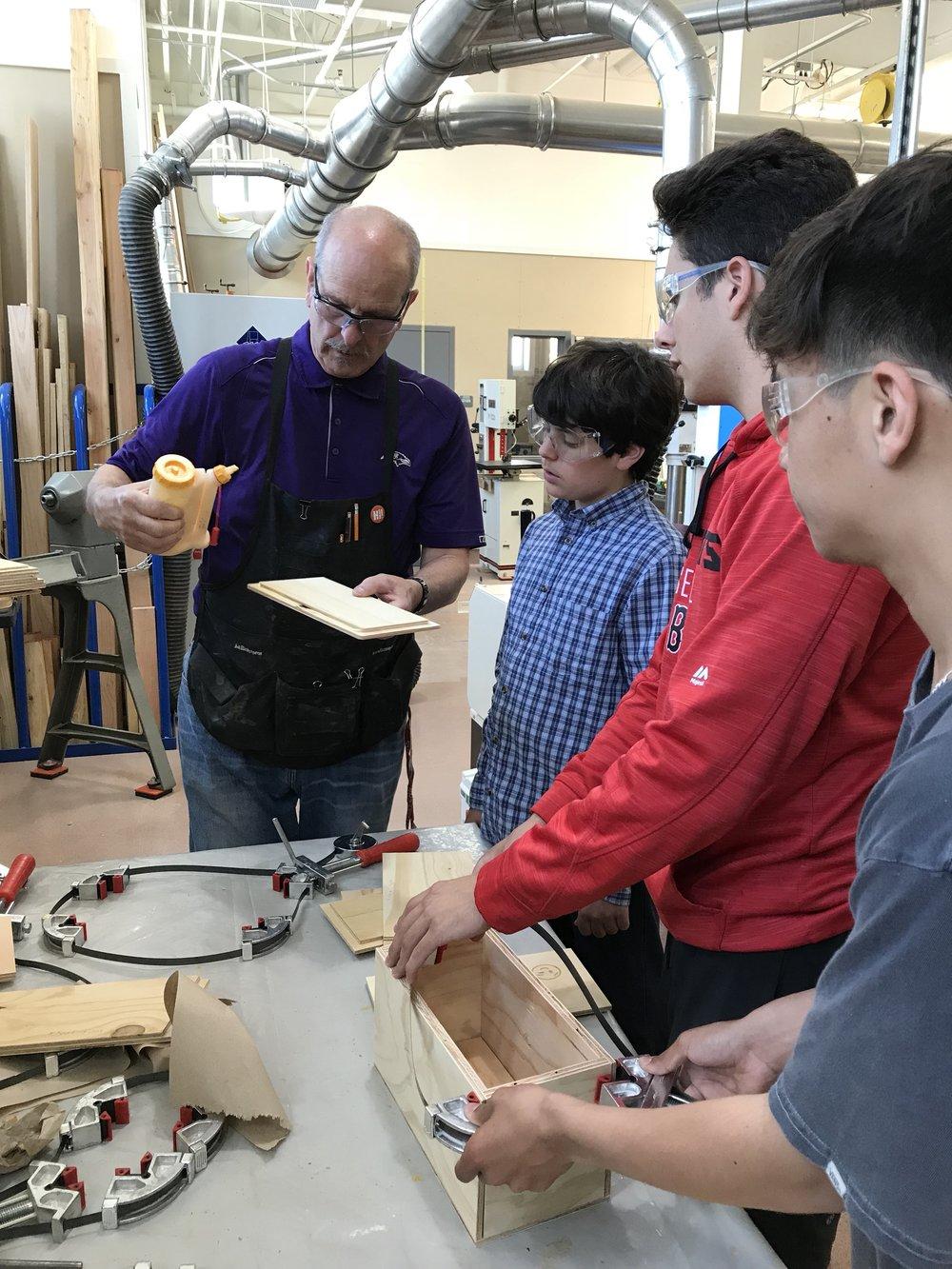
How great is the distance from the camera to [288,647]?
169cm

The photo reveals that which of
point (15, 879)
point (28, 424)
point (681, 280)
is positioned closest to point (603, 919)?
A: point (15, 879)

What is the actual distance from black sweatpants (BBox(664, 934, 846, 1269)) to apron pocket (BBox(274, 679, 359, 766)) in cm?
82

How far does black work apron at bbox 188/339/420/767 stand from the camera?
169 centimetres

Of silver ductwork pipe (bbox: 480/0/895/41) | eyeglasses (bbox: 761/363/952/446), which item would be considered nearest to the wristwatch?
eyeglasses (bbox: 761/363/952/446)

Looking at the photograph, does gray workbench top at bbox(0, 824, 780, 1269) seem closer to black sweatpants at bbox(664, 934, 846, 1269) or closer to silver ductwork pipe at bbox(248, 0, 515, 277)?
black sweatpants at bbox(664, 934, 846, 1269)

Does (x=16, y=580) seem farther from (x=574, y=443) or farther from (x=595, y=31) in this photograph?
(x=595, y=31)

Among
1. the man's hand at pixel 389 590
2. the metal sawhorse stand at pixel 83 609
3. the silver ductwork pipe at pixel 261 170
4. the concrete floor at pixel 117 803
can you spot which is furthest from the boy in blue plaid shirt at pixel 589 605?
the silver ductwork pipe at pixel 261 170

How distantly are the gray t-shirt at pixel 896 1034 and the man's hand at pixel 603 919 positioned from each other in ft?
3.40

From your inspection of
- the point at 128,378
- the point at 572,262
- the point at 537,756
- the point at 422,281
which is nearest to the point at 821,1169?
the point at 537,756

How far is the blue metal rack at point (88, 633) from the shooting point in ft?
12.7

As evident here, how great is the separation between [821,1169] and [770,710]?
404 millimetres

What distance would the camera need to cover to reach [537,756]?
1715 millimetres

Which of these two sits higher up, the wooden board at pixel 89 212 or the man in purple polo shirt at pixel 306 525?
the wooden board at pixel 89 212

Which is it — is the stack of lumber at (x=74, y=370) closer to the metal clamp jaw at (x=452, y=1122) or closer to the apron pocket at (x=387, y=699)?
the apron pocket at (x=387, y=699)
